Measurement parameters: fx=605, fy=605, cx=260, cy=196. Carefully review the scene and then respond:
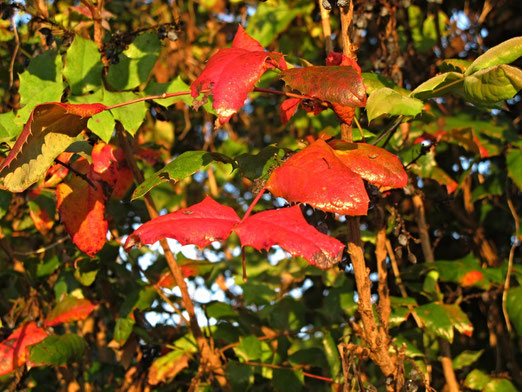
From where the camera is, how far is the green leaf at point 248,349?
52.3 inches

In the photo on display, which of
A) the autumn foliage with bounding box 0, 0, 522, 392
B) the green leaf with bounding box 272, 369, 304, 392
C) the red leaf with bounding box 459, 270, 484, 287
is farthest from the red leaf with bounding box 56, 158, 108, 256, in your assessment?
the red leaf with bounding box 459, 270, 484, 287

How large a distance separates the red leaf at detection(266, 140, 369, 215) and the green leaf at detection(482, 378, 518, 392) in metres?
0.82

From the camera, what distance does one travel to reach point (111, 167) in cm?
118

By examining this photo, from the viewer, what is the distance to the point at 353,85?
2.47 feet

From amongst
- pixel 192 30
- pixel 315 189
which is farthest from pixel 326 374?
pixel 192 30

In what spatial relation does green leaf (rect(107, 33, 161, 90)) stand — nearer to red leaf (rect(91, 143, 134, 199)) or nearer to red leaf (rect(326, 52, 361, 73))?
red leaf (rect(91, 143, 134, 199))

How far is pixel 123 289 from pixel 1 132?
1.89ft

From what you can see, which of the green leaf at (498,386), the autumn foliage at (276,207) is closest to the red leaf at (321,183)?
the autumn foliage at (276,207)

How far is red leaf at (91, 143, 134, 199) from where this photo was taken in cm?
114

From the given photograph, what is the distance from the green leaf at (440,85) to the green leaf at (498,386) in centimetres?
75

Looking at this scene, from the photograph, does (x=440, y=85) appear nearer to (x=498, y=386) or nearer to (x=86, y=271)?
(x=498, y=386)

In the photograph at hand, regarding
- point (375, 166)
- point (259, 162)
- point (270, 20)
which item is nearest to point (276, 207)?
point (259, 162)

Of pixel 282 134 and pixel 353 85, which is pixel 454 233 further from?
pixel 353 85

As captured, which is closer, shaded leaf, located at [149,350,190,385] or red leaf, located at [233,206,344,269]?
red leaf, located at [233,206,344,269]
